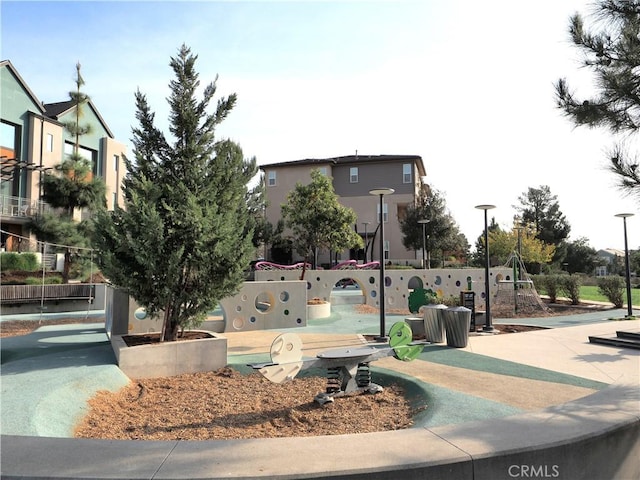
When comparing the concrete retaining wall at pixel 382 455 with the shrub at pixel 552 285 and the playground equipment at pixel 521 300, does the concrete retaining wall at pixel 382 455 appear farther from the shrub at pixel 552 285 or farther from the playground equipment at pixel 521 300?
the shrub at pixel 552 285

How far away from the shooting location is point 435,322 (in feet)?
35.3

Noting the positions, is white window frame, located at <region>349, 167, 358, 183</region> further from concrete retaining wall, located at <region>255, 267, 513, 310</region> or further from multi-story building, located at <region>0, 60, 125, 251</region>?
multi-story building, located at <region>0, 60, 125, 251</region>

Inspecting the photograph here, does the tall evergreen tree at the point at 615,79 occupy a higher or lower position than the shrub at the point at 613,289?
higher

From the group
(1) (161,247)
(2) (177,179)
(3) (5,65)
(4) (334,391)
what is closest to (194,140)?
(2) (177,179)

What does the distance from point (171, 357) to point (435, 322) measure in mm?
6262

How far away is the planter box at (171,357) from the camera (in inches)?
305

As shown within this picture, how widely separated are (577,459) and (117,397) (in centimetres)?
604

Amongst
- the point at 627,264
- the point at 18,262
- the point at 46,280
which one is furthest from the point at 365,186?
the point at 18,262

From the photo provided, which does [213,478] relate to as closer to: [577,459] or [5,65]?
[577,459]

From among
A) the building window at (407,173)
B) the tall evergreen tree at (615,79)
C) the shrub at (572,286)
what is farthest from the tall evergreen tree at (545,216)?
the tall evergreen tree at (615,79)

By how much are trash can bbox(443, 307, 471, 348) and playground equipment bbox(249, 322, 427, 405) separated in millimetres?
3511

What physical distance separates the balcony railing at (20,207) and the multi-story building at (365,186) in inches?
771

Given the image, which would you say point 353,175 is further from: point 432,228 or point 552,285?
point 552,285

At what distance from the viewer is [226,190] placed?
9.41 metres
